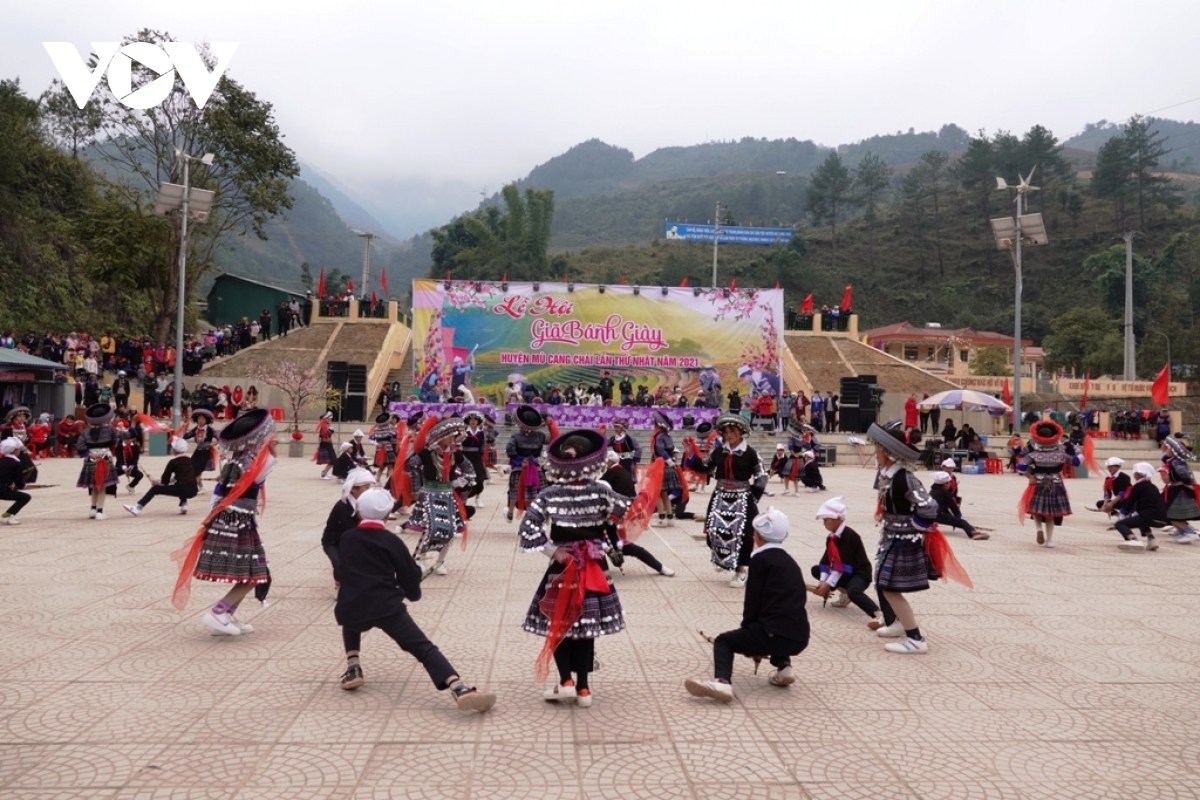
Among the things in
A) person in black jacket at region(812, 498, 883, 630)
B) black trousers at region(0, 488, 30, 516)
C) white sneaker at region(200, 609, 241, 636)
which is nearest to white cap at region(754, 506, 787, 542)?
person in black jacket at region(812, 498, 883, 630)

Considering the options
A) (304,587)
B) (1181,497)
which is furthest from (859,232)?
(304,587)

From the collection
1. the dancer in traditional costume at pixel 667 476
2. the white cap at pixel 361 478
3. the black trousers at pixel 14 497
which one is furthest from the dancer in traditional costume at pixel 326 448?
the white cap at pixel 361 478

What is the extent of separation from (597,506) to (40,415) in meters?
23.2

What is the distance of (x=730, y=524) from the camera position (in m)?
8.92

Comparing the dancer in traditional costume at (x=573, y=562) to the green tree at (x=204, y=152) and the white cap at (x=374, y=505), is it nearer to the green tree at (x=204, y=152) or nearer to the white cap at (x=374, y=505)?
the white cap at (x=374, y=505)

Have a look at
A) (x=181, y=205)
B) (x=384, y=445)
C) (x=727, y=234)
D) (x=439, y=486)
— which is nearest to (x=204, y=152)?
(x=181, y=205)

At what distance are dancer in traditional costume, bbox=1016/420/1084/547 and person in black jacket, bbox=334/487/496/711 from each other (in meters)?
9.57

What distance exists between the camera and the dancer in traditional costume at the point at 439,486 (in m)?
8.90

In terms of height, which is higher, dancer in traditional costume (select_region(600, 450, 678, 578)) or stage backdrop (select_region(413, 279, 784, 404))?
stage backdrop (select_region(413, 279, 784, 404))

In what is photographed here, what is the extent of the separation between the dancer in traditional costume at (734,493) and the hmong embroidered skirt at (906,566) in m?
2.02

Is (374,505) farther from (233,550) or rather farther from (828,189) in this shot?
(828,189)

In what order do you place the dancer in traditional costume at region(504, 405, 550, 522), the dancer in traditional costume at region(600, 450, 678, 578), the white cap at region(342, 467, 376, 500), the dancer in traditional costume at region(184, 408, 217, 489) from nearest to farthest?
the white cap at region(342, 467, 376, 500)
the dancer in traditional costume at region(600, 450, 678, 578)
the dancer in traditional costume at region(184, 408, 217, 489)
the dancer in traditional costume at region(504, 405, 550, 522)

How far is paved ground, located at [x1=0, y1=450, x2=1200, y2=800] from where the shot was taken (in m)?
4.34

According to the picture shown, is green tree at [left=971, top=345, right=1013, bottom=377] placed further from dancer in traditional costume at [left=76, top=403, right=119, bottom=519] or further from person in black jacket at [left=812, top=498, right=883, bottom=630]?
dancer in traditional costume at [left=76, top=403, right=119, bottom=519]
